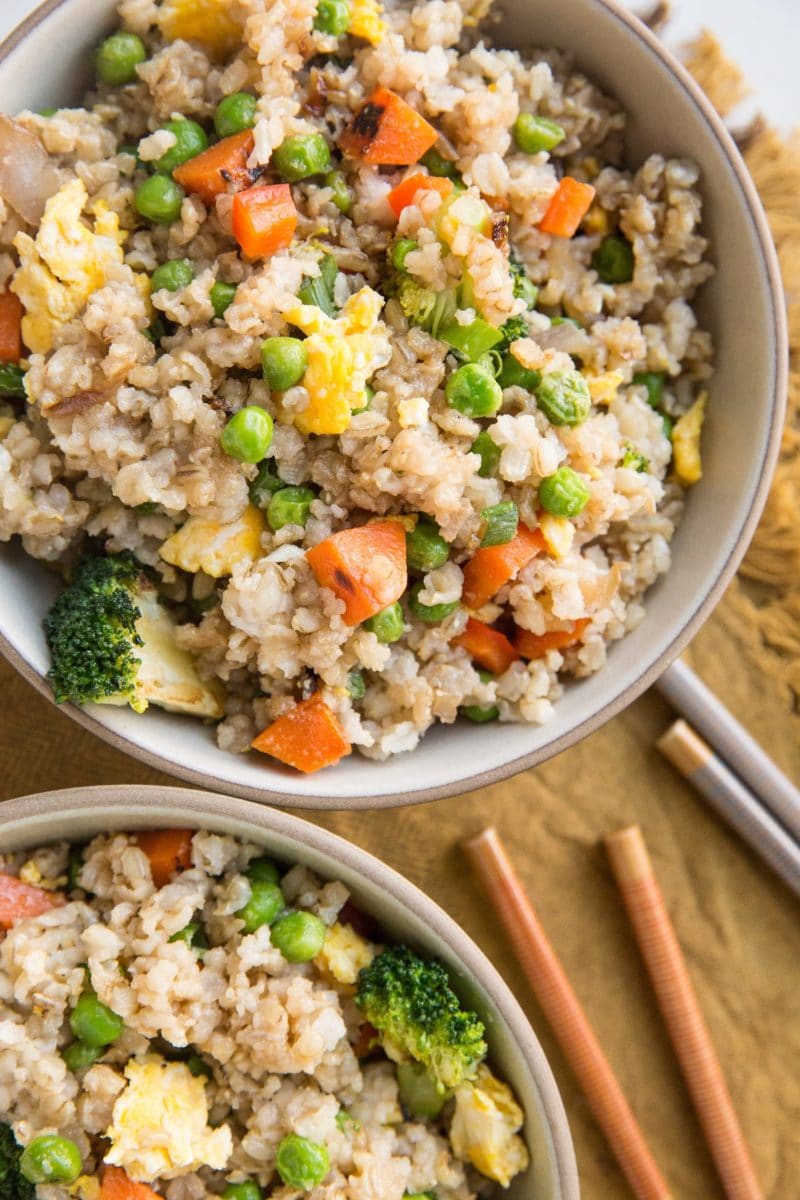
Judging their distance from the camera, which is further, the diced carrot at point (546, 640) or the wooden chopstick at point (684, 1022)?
the wooden chopstick at point (684, 1022)

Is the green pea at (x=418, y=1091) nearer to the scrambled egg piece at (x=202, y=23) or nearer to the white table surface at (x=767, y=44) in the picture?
the scrambled egg piece at (x=202, y=23)

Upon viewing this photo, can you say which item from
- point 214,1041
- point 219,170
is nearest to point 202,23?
point 219,170

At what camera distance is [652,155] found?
10.7ft

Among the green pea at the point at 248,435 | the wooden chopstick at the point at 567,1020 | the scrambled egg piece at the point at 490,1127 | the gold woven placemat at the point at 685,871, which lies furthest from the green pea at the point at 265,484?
the scrambled egg piece at the point at 490,1127

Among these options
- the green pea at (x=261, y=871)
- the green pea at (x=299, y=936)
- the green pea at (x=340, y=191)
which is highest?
the green pea at (x=340, y=191)

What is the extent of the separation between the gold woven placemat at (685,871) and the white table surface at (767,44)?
95mm

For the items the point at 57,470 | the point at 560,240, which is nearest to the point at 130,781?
the point at 57,470

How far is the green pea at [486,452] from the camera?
2.95 meters

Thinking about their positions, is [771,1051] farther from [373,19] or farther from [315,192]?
[373,19]

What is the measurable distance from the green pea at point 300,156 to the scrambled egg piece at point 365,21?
32 cm

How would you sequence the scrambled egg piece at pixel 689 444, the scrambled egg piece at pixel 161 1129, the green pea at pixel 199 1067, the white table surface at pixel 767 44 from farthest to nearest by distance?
the white table surface at pixel 767 44 → the scrambled egg piece at pixel 689 444 → the green pea at pixel 199 1067 → the scrambled egg piece at pixel 161 1129

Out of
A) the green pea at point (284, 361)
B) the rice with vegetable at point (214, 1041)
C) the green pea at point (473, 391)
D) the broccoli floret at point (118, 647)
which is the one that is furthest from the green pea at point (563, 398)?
the rice with vegetable at point (214, 1041)

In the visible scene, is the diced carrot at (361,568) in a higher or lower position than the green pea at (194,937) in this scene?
higher

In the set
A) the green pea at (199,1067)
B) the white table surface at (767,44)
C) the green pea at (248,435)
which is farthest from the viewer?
the white table surface at (767,44)
